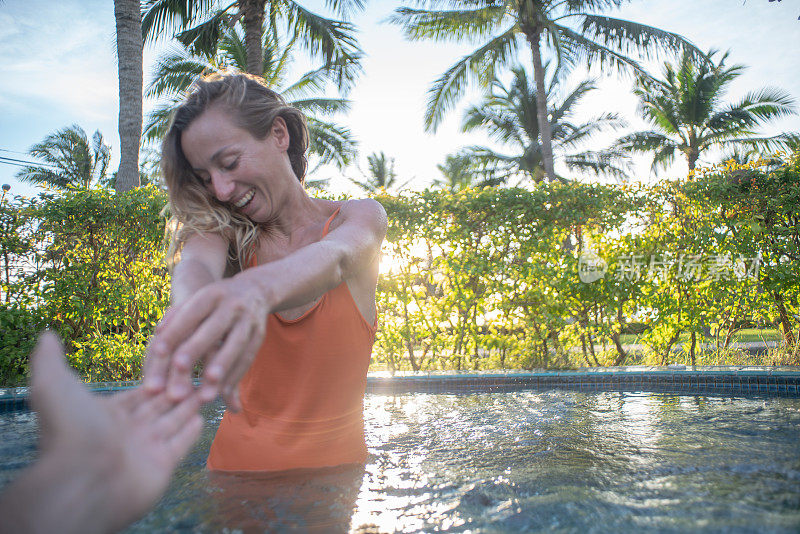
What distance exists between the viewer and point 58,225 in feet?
22.7

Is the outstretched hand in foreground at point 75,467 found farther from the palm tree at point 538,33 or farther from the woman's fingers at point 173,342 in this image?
the palm tree at point 538,33

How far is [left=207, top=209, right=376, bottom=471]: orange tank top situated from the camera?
1.84 metres

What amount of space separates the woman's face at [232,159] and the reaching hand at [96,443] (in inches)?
43.1

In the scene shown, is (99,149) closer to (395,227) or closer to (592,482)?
(395,227)

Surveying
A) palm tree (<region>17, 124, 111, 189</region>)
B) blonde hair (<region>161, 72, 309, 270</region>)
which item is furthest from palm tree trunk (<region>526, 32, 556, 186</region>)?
→ palm tree (<region>17, 124, 111, 189</region>)

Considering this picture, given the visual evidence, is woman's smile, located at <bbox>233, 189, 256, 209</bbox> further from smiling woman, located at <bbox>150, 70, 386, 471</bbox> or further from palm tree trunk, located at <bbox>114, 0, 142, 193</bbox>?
palm tree trunk, located at <bbox>114, 0, 142, 193</bbox>

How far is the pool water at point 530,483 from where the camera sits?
1.41 meters

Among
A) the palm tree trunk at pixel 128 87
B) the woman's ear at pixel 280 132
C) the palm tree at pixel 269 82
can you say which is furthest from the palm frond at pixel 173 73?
the woman's ear at pixel 280 132

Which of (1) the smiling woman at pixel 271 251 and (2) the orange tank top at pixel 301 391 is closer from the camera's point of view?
(1) the smiling woman at pixel 271 251

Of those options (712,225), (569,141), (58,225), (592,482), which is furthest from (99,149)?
(592,482)

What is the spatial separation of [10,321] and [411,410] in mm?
5746

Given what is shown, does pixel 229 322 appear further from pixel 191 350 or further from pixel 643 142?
pixel 643 142

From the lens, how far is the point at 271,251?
2.04m

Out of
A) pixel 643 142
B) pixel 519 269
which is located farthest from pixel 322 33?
pixel 643 142
